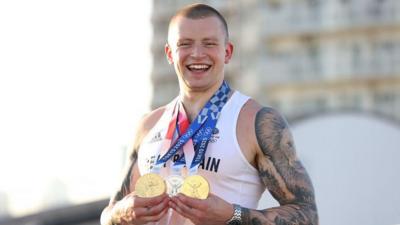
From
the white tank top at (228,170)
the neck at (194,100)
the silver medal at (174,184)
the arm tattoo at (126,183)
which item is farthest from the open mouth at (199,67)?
the arm tattoo at (126,183)

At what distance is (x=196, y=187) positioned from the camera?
639cm

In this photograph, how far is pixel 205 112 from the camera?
6867 millimetres

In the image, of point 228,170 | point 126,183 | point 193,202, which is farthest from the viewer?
point 126,183

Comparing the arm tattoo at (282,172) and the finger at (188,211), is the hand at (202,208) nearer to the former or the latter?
the finger at (188,211)

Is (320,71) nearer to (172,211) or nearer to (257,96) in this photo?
(257,96)

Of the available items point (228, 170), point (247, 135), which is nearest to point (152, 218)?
point (228, 170)

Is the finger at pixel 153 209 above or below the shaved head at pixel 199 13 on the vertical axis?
below

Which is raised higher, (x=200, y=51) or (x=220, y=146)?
(x=200, y=51)

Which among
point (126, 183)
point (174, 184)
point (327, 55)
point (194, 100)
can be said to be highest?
point (194, 100)

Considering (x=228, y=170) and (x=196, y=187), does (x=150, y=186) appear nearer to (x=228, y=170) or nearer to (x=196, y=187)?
(x=196, y=187)

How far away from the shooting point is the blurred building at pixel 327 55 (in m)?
72.2

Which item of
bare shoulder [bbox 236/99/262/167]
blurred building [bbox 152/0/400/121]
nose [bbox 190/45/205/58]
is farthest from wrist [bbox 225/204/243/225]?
blurred building [bbox 152/0/400/121]

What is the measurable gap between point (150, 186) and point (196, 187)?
0.22 meters

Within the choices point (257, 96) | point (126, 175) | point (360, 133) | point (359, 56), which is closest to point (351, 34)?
point (359, 56)
